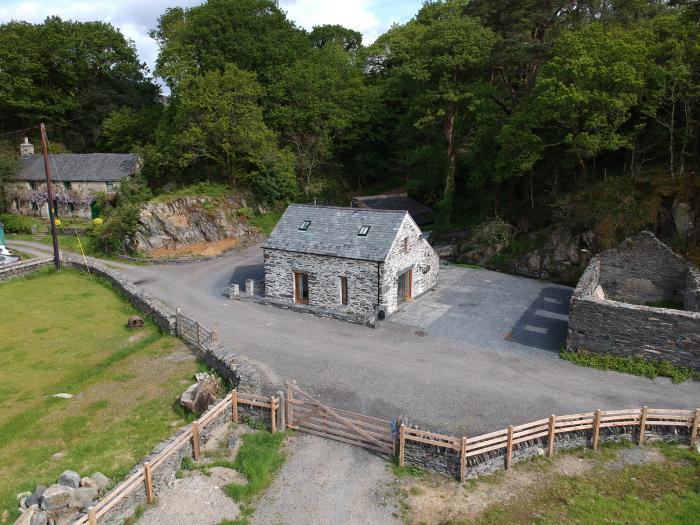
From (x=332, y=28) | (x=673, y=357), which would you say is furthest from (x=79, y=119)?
(x=673, y=357)

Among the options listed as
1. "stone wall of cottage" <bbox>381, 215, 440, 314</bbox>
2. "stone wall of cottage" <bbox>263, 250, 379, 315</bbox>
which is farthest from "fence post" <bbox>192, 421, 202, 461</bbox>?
"stone wall of cottage" <bbox>381, 215, 440, 314</bbox>

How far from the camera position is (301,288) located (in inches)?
1031

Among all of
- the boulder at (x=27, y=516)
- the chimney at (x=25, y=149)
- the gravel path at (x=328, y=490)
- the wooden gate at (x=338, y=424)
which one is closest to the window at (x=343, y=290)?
the wooden gate at (x=338, y=424)

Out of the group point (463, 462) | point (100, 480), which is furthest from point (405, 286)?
point (100, 480)

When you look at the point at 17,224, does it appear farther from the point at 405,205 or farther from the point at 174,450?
the point at 174,450

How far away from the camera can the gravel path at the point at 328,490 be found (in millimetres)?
11680

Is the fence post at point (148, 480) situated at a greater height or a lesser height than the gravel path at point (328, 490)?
greater

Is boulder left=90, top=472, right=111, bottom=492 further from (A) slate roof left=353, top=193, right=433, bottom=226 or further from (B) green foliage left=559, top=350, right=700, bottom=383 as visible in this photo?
(A) slate roof left=353, top=193, right=433, bottom=226

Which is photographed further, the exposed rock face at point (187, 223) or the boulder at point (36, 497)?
the exposed rock face at point (187, 223)

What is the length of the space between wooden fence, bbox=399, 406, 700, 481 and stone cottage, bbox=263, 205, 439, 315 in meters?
10.7

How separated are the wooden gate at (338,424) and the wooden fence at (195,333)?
6045 millimetres

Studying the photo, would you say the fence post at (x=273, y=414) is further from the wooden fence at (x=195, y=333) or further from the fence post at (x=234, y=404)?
the wooden fence at (x=195, y=333)

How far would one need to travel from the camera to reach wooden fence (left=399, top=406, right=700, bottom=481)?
12.9 metres

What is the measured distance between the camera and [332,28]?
2606 inches
